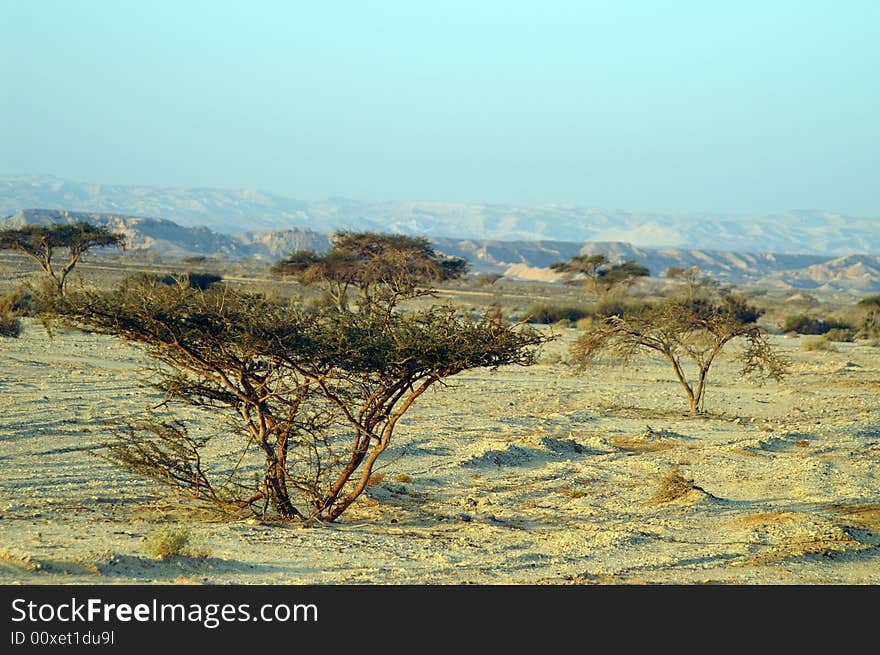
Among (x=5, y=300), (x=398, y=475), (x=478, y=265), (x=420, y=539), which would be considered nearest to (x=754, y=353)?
(x=398, y=475)

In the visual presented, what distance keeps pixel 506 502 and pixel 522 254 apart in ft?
544

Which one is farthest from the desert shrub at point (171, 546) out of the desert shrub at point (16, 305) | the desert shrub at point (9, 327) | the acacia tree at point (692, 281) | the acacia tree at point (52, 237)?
the acacia tree at point (52, 237)

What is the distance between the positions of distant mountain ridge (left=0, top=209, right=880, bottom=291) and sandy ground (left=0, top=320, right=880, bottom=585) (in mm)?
119851

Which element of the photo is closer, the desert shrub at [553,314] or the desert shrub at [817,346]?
the desert shrub at [817,346]

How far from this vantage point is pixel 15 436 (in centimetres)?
1359

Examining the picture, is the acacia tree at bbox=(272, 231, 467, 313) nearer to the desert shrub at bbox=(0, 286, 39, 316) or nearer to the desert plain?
the desert shrub at bbox=(0, 286, 39, 316)

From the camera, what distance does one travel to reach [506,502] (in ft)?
40.0

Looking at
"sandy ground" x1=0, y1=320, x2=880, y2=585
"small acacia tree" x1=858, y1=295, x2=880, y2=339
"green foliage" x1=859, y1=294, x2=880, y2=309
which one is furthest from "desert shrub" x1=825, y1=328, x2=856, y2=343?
"sandy ground" x1=0, y1=320, x2=880, y2=585

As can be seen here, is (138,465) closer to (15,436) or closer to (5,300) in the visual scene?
(15,436)

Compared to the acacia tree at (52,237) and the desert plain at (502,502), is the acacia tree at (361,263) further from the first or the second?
the desert plain at (502,502)

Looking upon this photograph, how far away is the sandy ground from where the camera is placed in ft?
28.0

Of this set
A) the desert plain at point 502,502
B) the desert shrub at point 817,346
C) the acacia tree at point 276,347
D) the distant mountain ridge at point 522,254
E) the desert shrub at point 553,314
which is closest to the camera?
the desert plain at point 502,502

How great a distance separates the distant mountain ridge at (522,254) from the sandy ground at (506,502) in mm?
119851

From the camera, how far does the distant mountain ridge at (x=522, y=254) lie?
148500 millimetres
